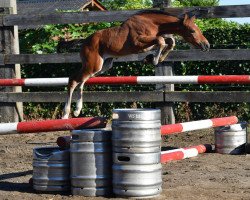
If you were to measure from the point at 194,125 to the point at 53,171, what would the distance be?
84.6 inches

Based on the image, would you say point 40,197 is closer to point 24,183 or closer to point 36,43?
point 24,183

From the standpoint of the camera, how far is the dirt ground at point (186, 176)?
6.45 meters

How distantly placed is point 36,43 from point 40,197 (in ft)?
25.8

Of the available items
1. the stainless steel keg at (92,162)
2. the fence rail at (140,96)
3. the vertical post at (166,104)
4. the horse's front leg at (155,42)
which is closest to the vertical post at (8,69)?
the fence rail at (140,96)

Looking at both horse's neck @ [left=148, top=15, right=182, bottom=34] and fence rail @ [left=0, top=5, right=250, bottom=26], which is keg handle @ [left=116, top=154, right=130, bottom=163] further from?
fence rail @ [left=0, top=5, right=250, bottom=26]

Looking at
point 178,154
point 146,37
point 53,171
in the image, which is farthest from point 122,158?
point 146,37

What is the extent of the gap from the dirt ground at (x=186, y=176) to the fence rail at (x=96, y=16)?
209cm

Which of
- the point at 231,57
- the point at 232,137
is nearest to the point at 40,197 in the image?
the point at 232,137

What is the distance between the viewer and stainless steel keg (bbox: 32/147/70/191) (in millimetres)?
6617

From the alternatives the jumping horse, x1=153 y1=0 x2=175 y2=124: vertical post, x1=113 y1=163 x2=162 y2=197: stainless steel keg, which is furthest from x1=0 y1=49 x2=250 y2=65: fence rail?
x1=113 y1=163 x2=162 y2=197: stainless steel keg

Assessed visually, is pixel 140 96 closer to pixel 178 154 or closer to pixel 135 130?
pixel 178 154

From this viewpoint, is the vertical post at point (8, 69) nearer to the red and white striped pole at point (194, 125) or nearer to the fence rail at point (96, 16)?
the fence rail at point (96, 16)

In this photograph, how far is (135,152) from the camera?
6.24 m

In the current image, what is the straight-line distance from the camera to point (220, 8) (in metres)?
11.2
